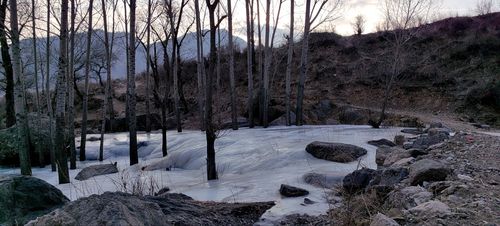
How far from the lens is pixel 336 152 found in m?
10.2

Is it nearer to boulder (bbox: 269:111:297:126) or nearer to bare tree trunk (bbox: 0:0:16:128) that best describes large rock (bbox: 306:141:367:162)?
boulder (bbox: 269:111:297:126)

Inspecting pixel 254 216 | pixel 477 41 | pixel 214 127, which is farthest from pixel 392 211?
pixel 477 41

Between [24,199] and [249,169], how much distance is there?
17.8 feet

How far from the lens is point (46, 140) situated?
17.5 m

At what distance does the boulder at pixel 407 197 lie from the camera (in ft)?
15.7

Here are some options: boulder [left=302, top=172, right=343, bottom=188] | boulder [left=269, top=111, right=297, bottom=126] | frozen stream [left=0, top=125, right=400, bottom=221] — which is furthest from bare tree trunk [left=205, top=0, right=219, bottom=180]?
boulder [left=269, top=111, right=297, bottom=126]

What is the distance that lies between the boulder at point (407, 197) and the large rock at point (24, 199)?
4.49m

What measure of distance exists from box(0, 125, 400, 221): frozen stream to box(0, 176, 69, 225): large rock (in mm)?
958

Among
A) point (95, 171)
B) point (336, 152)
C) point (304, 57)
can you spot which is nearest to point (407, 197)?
point (336, 152)

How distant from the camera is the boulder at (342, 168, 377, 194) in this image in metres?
6.62

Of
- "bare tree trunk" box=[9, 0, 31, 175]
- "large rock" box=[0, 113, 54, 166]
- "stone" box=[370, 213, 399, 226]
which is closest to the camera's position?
"stone" box=[370, 213, 399, 226]

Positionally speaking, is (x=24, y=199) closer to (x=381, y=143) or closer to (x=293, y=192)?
(x=293, y=192)

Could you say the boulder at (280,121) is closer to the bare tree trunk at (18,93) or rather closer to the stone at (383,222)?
the bare tree trunk at (18,93)

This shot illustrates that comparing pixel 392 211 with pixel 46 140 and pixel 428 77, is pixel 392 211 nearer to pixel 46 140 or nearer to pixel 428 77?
pixel 46 140
